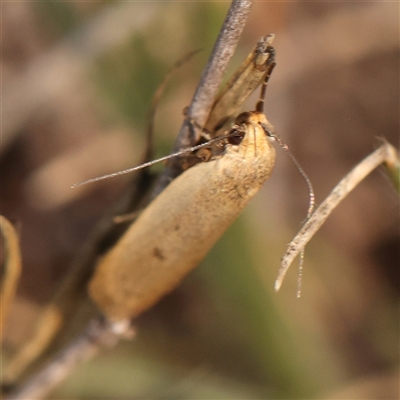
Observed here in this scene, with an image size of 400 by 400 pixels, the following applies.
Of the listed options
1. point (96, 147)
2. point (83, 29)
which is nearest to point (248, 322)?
point (96, 147)

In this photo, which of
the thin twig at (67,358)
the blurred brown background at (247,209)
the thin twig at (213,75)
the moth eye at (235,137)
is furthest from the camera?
the blurred brown background at (247,209)

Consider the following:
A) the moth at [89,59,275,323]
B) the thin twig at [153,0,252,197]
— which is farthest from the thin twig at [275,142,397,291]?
the thin twig at [153,0,252,197]

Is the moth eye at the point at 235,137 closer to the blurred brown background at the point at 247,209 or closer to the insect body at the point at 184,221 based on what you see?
the insect body at the point at 184,221

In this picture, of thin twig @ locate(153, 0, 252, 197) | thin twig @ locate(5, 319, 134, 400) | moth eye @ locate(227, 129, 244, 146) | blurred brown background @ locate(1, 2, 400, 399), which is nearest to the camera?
thin twig @ locate(153, 0, 252, 197)

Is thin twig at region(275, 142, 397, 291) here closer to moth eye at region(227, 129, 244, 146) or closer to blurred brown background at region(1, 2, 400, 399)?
moth eye at region(227, 129, 244, 146)

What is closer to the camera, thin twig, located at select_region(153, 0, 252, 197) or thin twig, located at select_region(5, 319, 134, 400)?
thin twig, located at select_region(153, 0, 252, 197)

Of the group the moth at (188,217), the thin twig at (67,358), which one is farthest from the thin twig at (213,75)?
the thin twig at (67,358)

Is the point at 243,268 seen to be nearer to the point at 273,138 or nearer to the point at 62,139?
the point at 273,138
